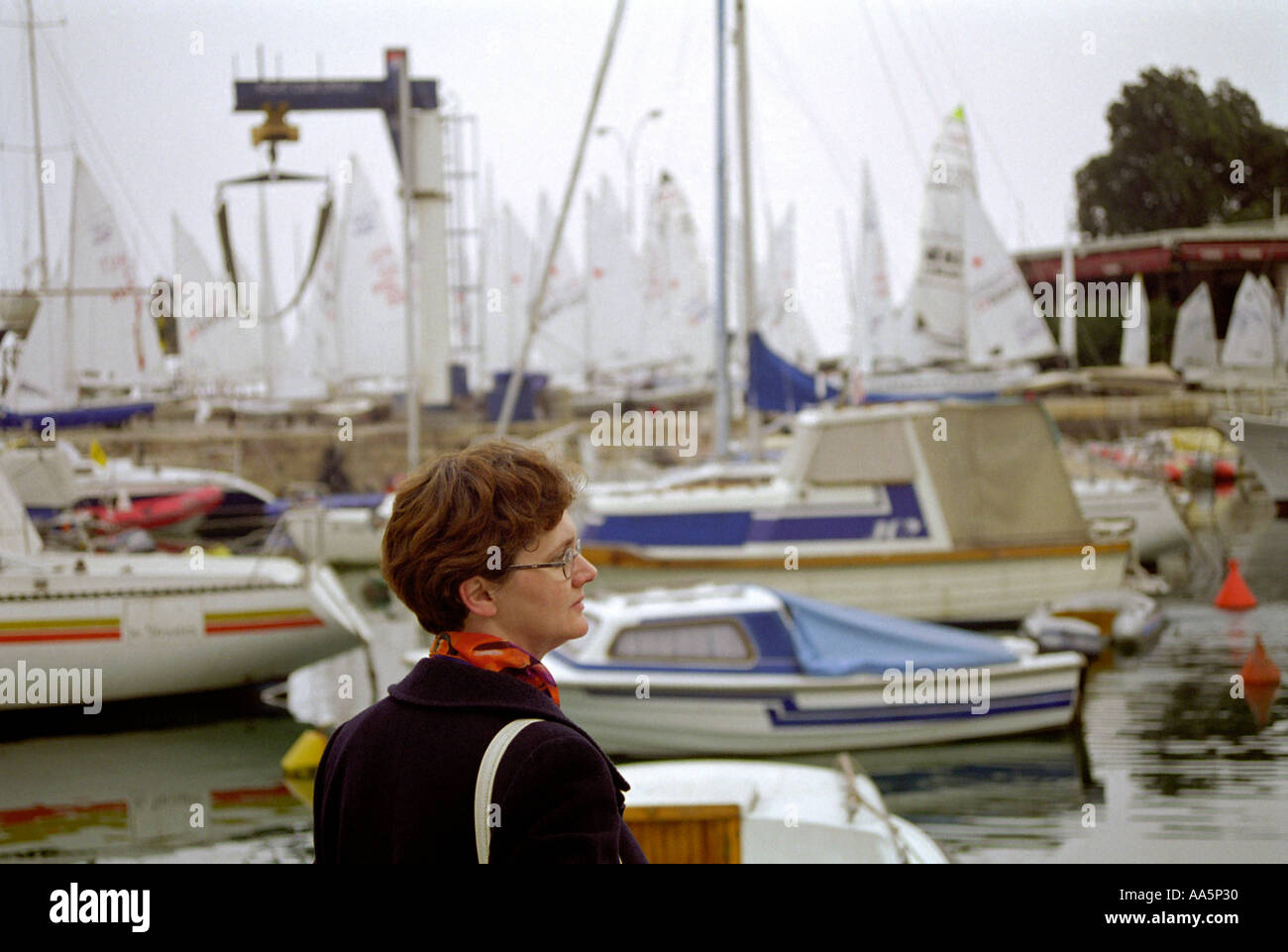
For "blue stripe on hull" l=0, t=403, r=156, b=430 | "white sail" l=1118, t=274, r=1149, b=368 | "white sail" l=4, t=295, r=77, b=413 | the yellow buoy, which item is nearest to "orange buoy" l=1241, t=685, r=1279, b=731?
the yellow buoy

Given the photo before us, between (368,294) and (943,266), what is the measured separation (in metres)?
21.6

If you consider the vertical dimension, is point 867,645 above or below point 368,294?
below

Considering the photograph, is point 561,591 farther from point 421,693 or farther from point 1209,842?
point 1209,842

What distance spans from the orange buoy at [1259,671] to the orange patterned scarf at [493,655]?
11.6 metres

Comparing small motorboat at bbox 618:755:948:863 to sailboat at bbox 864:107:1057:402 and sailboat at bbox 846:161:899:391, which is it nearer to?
sailboat at bbox 864:107:1057:402

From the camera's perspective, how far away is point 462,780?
1580 mm

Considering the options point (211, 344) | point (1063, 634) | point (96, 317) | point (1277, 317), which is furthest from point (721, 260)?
point (211, 344)

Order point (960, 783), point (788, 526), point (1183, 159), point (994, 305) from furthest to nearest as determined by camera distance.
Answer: point (994, 305), point (1183, 159), point (788, 526), point (960, 783)

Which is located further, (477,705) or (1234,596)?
(1234,596)

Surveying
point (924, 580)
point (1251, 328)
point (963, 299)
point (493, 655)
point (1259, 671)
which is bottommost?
point (1259, 671)

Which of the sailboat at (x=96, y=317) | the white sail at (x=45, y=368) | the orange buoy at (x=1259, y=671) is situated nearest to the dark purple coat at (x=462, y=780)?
the orange buoy at (x=1259, y=671)

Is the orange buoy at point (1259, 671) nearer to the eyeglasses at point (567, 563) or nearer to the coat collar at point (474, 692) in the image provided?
the eyeglasses at point (567, 563)

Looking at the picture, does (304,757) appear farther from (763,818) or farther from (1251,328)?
(1251,328)
